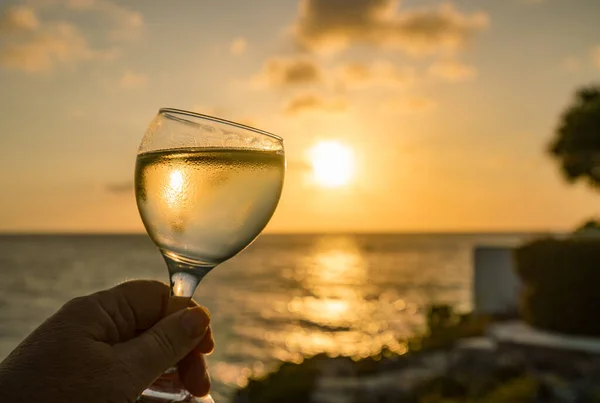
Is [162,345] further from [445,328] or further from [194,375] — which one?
[445,328]

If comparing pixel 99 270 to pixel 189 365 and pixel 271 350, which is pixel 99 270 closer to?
pixel 271 350

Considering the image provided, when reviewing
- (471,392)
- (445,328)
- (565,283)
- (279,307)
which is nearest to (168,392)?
(471,392)

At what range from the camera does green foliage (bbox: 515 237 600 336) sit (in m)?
11.2

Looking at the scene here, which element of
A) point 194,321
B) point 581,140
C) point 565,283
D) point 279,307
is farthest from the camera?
point 279,307

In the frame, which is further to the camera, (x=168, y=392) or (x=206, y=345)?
(x=206, y=345)

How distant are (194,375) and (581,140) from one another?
12636mm

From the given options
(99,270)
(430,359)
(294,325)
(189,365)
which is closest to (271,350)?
(294,325)

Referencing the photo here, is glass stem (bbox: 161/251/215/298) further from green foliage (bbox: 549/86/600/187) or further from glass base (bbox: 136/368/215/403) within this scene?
green foliage (bbox: 549/86/600/187)

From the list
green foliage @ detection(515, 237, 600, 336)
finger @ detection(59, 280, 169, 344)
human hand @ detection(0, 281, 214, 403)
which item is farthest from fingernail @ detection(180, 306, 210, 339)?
green foliage @ detection(515, 237, 600, 336)

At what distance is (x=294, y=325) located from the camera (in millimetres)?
27609

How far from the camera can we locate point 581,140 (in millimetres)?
12648

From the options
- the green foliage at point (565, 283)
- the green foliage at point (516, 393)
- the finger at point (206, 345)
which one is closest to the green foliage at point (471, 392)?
the green foliage at point (516, 393)

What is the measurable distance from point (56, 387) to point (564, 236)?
39.7 ft

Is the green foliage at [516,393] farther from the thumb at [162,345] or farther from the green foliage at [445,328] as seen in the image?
the thumb at [162,345]
